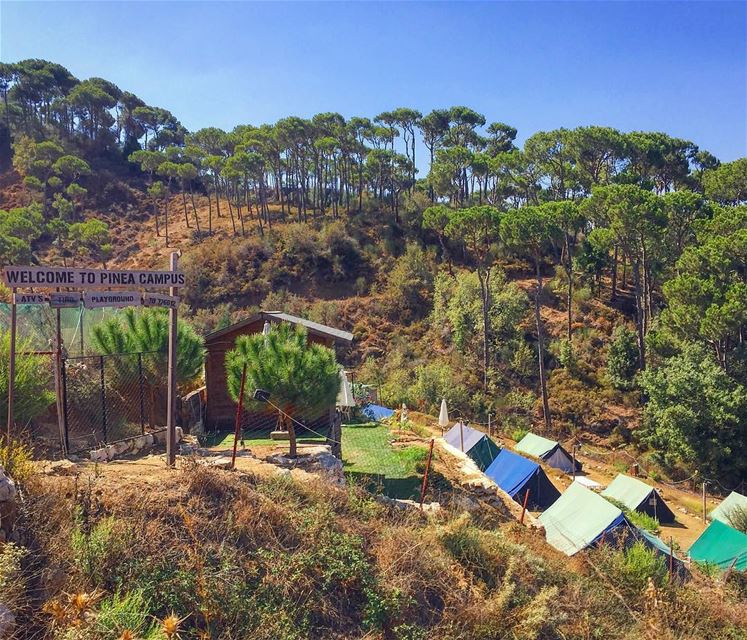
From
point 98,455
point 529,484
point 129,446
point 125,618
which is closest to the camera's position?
point 125,618

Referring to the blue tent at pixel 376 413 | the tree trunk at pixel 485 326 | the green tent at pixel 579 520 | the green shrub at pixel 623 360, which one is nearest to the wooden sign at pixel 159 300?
the green tent at pixel 579 520

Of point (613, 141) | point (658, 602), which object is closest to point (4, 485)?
point (658, 602)

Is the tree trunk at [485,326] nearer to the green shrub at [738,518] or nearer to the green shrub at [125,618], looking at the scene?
the green shrub at [738,518]

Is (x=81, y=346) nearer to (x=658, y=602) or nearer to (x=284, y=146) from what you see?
(x=658, y=602)

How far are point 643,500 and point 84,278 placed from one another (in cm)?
1552

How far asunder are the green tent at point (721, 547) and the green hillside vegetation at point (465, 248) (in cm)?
899

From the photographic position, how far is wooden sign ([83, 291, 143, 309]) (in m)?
6.92

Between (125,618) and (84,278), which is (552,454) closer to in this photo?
(84,278)

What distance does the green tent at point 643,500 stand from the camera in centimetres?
1625

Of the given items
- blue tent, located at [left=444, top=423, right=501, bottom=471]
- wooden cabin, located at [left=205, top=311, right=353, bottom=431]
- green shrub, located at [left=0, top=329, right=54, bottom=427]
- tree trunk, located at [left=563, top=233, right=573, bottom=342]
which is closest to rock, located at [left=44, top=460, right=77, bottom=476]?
green shrub, located at [left=0, top=329, right=54, bottom=427]

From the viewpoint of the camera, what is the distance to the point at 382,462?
12812 mm

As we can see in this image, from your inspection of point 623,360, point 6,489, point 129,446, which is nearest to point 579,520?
point 129,446

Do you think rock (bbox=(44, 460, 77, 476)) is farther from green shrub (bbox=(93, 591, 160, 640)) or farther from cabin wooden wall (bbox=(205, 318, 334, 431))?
cabin wooden wall (bbox=(205, 318, 334, 431))

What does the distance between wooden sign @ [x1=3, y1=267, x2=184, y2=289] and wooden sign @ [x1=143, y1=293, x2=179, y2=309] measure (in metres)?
0.13
